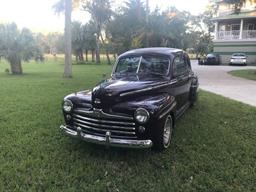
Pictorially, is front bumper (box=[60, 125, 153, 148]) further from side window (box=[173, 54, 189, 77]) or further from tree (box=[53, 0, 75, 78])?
tree (box=[53, 0, 75, 78])

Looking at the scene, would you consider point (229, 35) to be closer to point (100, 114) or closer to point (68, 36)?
point (68, 36)

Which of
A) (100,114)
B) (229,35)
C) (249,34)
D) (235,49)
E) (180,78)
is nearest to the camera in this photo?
(100,114)

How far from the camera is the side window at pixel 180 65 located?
5.95 metres

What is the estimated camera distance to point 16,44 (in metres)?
17.0

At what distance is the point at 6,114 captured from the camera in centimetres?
698

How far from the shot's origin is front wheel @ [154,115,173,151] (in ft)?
14.3

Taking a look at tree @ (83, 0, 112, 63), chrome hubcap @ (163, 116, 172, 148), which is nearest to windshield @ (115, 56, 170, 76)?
chrome hubcap @ (163, 116, 172, 148)

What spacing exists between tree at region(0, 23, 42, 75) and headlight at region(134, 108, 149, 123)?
48.8 feet

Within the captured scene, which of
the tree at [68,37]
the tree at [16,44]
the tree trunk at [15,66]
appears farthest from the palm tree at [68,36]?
the tree trunk at [15,66]

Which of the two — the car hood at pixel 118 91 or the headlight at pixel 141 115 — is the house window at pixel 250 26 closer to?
the car hood at pixel 118 91

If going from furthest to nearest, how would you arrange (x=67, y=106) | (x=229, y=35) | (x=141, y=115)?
(x=229, y=35), (x=67, y=106), (x=141, y=115)

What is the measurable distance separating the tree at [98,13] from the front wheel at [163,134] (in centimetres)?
3349

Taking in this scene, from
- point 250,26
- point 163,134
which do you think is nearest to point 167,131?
point 163,134

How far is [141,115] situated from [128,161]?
838mm
